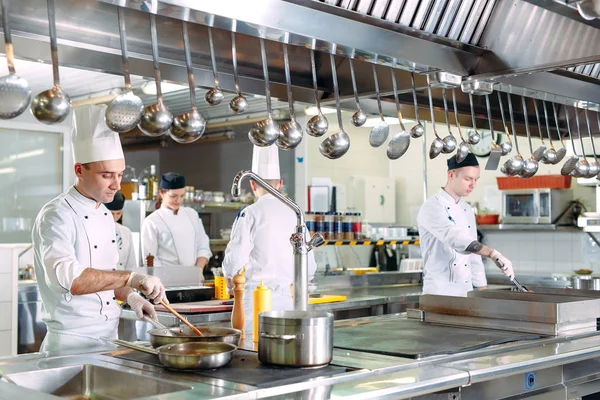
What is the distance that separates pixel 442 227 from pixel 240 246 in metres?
1.38

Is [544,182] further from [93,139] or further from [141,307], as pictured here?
[141,307]

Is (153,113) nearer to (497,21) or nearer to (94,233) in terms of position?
(94,233)

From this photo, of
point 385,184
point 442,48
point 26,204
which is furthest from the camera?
point 385,184

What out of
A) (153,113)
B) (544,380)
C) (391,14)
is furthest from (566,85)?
(153,113)

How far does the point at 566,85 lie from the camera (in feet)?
12.0

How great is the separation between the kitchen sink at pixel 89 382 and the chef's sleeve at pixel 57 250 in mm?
514

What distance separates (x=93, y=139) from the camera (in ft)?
10.2

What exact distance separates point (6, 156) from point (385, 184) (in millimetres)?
5218

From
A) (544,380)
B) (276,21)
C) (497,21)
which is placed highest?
(497,21)

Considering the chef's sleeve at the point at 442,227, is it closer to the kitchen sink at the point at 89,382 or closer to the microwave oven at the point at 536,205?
the kitchen sink at the point at 89,382

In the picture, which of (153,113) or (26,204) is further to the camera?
(26,204)

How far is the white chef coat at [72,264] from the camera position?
2.86 m

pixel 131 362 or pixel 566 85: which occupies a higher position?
pixel 566 85

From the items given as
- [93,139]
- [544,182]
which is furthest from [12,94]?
[544,182]
